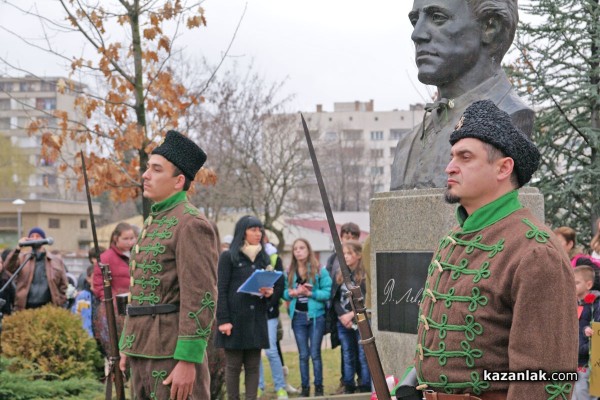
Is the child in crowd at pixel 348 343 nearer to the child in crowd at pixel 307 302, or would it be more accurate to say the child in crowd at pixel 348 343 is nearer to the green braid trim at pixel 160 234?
the child in crowd at pixel 307 302

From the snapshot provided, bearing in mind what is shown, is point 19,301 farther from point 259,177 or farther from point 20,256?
point 259,177

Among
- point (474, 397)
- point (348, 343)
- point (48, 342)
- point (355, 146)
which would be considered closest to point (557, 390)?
point (474, 397)

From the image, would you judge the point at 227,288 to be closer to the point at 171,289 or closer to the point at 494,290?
the point at 171,289

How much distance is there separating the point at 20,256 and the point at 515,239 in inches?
396

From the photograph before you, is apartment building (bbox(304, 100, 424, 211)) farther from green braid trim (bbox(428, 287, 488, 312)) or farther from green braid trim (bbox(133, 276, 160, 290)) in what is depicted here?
green braid trim (bbox(428, 287, 488, 312))

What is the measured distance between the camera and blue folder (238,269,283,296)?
9329mm

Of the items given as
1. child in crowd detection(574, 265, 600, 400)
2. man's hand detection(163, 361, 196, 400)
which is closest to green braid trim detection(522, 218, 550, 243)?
man's hand detection(163, 361, 196, 400)

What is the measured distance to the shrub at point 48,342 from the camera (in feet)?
34.1

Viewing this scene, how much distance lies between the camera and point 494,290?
326 centimetres

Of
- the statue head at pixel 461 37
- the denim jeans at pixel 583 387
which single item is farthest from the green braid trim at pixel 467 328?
the denim jeans at pixel 583 387

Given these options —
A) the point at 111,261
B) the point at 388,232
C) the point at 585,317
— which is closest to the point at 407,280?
the point at 388,232

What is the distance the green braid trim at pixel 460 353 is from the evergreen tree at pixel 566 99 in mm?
7880

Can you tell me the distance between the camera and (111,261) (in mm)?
10359

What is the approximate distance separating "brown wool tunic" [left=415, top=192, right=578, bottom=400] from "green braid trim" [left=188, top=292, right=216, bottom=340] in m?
1.99
